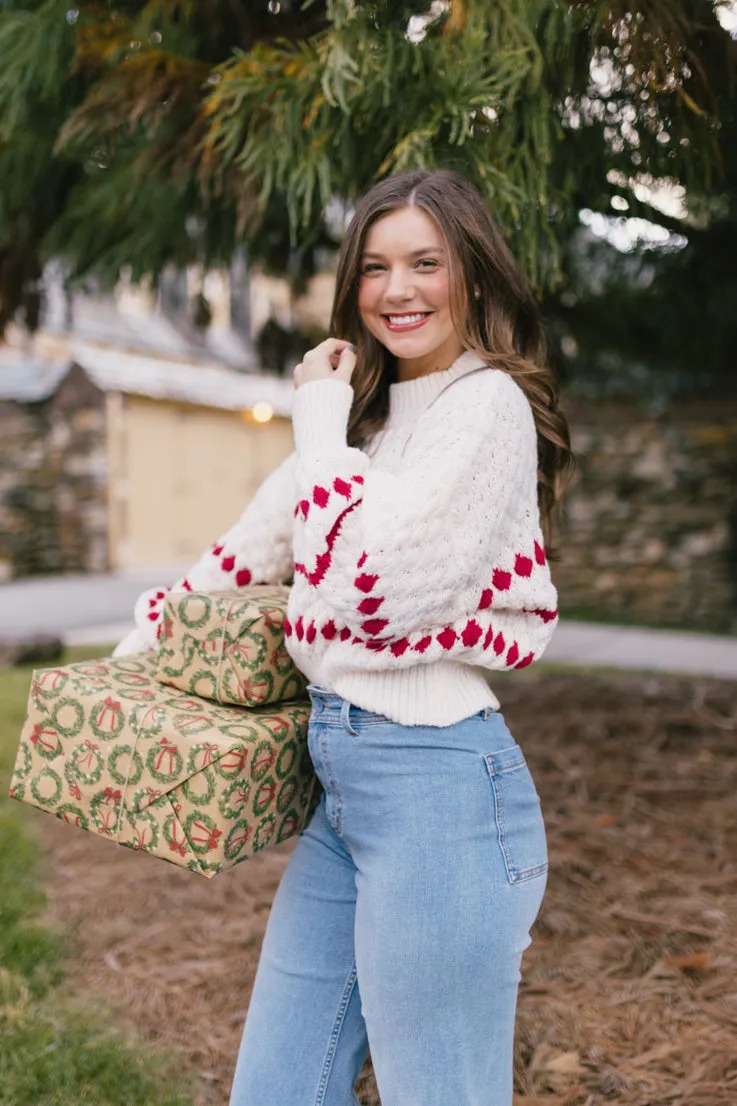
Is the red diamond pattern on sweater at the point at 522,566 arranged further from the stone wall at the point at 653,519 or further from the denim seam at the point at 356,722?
the stone wall at the point at 653,519

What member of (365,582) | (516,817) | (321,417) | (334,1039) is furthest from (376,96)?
(334,1039)

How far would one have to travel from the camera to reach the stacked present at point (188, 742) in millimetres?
1475

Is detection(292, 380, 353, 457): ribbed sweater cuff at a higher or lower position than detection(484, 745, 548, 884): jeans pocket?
higher

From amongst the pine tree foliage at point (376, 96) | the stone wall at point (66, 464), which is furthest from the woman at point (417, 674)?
the stone wall at point (66, 464)

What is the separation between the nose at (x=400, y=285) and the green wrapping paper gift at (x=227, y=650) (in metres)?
0.52

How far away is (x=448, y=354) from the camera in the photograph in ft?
5.46

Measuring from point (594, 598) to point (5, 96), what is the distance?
7329 mm

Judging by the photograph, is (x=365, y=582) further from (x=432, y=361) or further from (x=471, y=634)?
(x=432, y=361)

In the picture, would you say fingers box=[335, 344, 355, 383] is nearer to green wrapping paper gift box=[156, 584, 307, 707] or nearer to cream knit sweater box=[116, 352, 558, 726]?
cream knit sweater box=[116, 352, 558, 726]

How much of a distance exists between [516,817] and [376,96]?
1443 mm

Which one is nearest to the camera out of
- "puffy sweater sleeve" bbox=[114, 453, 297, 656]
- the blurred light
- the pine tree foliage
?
"puffy sweater sleeve" bbox=[114, 453, 297, 656]

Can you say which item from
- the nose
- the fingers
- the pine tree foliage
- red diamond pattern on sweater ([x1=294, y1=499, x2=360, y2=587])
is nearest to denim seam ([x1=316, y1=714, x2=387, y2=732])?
red diamond pattern on sweater ([x1=294, y1=499, x2=360, y2=587])

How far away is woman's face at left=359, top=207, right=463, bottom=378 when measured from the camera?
157 centimetres

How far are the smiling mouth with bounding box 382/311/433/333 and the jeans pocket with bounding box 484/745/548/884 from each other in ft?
2.18
